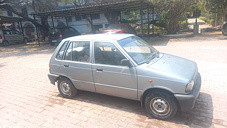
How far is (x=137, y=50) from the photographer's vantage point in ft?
13.3

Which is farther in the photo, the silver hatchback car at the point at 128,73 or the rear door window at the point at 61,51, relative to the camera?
the rear door window at the point at 61,51

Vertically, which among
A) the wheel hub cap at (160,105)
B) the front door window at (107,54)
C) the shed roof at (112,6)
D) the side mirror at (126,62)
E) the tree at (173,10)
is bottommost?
the wheel hub cap at (160,105)

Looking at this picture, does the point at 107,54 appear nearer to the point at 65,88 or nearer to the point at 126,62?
the point at 126,62

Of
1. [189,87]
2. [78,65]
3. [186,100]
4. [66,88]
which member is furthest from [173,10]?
[186,100]

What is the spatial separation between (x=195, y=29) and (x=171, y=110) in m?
14.1

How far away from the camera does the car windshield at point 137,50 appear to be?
371 cm

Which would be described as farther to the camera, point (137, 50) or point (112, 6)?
point (112, 6)

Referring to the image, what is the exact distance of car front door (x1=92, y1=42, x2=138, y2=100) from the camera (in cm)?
357

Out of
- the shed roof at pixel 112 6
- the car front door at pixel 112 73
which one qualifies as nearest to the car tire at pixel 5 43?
the shed roof at pixel 112 6

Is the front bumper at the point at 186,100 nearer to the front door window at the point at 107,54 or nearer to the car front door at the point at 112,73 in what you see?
the car front door at the point at 112,73

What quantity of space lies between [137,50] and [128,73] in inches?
30.8

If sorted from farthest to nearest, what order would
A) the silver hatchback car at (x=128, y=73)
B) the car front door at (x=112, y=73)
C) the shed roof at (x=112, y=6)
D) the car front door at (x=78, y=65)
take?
the shed roof at (x=112, y=6) → the car front door at (x=78, y=65) → the car front door at (x=112, y=73) → the silver hatchback car at (x=128, y=73)

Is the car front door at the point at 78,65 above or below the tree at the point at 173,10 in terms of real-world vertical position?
below

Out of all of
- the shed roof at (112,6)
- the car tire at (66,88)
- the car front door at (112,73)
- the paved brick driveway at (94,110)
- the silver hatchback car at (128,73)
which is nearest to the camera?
the silver hatchback car at (128,73)
